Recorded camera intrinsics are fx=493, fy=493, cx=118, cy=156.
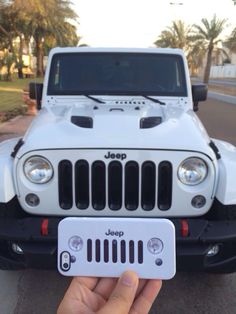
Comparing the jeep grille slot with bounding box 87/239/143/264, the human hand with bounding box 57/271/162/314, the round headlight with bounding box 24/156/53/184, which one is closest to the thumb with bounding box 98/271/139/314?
the human hand with bounding box 57/271/162/314

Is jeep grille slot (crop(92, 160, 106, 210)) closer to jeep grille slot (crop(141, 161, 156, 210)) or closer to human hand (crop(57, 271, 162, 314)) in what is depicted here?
jeep grille slot (crop(141, 161, 156, 210))

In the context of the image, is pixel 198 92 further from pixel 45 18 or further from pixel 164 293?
pixel 45 18

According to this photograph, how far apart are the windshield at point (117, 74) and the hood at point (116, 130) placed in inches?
27.2

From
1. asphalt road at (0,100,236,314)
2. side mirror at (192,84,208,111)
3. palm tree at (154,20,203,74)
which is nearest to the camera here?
asphalt road at (0,100,236,314)

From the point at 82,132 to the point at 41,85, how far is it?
193 centimetres

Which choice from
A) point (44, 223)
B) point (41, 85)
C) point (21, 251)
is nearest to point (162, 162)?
point (44, 223)

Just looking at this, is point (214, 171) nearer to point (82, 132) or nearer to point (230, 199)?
point (230, 199)

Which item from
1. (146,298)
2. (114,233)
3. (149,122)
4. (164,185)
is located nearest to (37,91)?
(149,122)

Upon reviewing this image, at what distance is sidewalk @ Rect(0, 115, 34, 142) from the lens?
12.1 meters

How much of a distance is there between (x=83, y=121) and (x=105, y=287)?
2.10 metres

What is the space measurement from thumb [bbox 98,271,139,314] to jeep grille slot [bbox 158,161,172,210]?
1.57 meters

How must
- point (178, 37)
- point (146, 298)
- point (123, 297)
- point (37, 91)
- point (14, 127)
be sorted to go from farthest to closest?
point (178, 37) → point (14, 127) → point (37, 91) → point (146, 298) → point (123, 297)

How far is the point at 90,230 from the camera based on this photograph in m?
2.01

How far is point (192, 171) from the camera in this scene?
3.43 m
